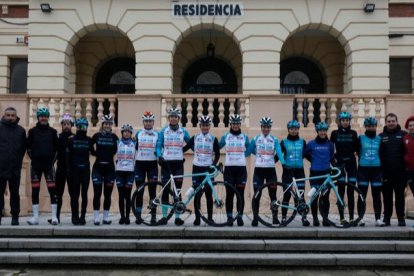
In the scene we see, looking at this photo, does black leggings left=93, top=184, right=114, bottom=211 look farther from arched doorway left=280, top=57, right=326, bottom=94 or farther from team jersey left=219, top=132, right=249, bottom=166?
arched doorway left=280, top=57, right=326, bottom=94

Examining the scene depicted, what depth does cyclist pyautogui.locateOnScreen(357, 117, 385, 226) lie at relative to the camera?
30.1 ft

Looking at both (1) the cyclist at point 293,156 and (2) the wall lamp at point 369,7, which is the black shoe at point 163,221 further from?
(2) the wall lamp at point 369,7

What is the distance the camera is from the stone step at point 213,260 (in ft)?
24.5

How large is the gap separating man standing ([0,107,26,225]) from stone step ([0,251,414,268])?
1630 mm

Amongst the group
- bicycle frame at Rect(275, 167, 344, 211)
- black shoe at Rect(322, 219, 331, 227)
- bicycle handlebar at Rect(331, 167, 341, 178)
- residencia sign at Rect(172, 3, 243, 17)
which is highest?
residencia sign at Rect(172, 3, 243, 17)

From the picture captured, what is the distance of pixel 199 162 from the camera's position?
30.0 feet

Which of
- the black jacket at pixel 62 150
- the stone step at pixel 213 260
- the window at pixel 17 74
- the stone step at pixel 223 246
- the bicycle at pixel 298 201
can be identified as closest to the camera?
the stone step at pixel 213 260

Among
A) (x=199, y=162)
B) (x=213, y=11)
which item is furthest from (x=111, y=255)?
(x=213, y=11)

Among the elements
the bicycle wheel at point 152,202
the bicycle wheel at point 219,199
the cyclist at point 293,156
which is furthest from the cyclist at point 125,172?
the cyclist at point 293,156

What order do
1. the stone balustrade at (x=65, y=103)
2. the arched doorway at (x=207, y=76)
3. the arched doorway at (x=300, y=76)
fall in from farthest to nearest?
the arched doorway at (x=207, y=76), the arched doorway at (x=300, y=76), the stone balustrade at (x=65, y=103)

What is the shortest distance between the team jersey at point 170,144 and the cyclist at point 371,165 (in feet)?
11.1

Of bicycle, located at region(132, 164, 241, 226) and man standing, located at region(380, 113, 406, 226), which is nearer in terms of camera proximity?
bicycle, located at region(132, 164, 241, 226)

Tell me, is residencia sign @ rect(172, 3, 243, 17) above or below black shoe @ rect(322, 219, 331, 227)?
above

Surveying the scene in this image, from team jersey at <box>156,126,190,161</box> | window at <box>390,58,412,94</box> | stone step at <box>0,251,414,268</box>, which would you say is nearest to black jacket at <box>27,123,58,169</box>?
team jersey at <box>156,126,190,161</box>
